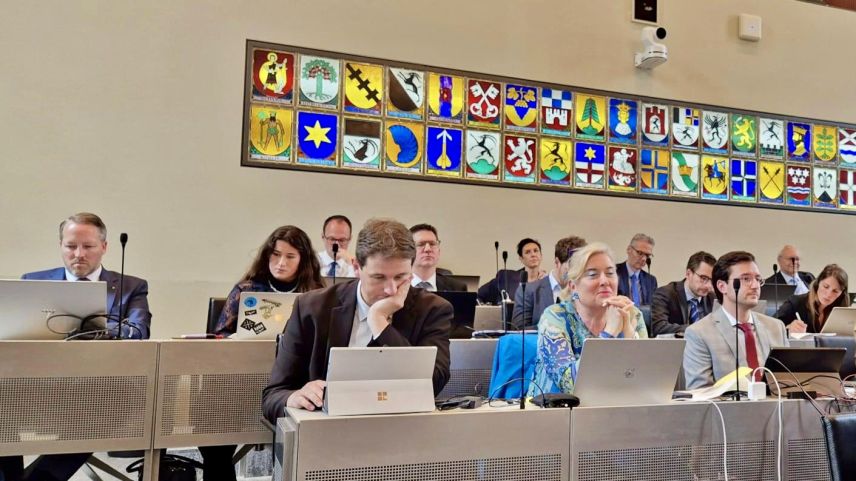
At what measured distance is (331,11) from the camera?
5.32 m

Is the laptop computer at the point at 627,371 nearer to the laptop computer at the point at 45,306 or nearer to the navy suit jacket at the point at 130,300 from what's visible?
the laptop computer at the point at 45,306

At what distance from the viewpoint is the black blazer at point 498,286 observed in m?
5.41

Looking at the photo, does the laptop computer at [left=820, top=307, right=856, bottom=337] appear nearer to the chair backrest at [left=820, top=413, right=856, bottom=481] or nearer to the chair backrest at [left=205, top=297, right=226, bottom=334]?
the chair backrest at [left=820, top=413, right=856, bottom=481]

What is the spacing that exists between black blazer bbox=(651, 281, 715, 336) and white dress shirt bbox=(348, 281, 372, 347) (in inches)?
118

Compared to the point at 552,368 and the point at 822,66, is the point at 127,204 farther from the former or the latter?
the point at 822,66

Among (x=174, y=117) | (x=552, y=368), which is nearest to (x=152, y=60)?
(x=174, y=117)

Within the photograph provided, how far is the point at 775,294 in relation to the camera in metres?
4.84

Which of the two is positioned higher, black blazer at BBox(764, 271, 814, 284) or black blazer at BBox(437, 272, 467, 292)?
black blazer at BBox(764, 271, 814, 284)

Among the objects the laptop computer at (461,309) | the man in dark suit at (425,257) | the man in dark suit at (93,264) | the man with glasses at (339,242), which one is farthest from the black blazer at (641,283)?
the man in dark suit at (93,264)

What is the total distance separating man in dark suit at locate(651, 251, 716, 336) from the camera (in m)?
4.54

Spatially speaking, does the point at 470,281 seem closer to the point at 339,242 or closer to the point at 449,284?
the point at 449,284

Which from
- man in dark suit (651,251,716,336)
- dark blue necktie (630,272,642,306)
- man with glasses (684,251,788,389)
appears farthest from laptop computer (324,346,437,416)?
dark blue necktie (630,272,642,306)

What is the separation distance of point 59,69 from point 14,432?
3.24 m

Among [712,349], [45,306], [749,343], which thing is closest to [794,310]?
[749,343]
